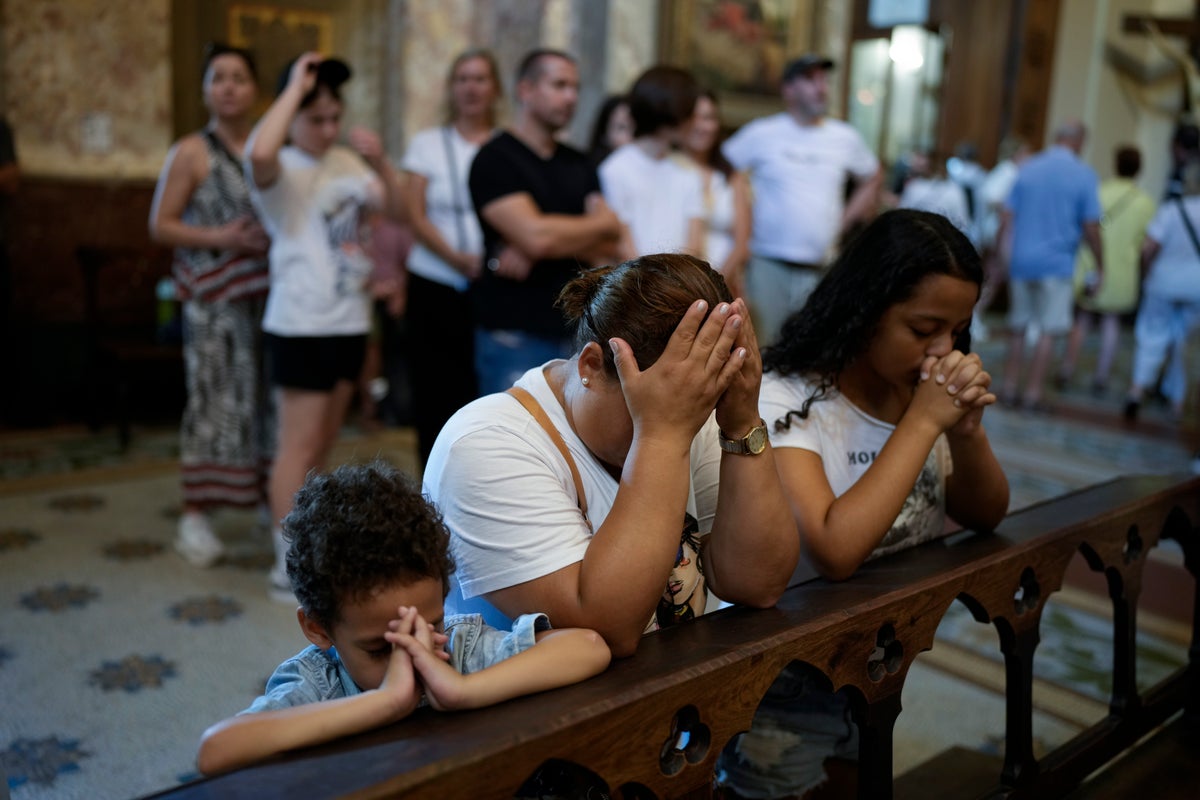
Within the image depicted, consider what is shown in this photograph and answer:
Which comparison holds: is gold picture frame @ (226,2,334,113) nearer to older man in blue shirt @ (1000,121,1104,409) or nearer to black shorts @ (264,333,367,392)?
black shorts @ (264,333,367,392)

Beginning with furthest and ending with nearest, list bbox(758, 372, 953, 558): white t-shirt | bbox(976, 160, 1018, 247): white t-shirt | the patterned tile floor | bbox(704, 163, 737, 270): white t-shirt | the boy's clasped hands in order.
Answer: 1. bbox(976, 160, 1018, 247): white t-shirt
2. bbox(704, 163, 737, 270): white t-shirt
3. the patterned tile floor
4. bbox(758, 372, 953, 558): white t-shirt
5. the boy's clasped hands

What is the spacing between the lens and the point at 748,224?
4379mm

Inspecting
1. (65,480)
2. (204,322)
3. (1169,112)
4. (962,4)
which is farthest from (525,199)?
(1169,112)

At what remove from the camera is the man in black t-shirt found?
3160 millimetres

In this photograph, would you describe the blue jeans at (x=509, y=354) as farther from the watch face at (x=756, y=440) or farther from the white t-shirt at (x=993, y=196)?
the white t-shirt at (x=993, y=196)

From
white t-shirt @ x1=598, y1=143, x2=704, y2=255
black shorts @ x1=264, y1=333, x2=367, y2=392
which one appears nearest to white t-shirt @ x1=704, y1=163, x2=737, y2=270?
white t-shirt @ x1=598, y1=143, x2=704, y2=255

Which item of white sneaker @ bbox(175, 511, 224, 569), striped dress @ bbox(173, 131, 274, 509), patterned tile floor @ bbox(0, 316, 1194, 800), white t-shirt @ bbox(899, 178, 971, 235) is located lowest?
patterned tile floor @ bbox(0, 316, 1194, 800)

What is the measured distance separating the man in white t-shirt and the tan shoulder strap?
380cm

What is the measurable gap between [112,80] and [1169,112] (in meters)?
13.2

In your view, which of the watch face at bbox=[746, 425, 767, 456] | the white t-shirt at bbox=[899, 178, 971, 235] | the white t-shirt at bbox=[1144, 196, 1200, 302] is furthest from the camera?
the white t-shirt at bbox=[899, 178, 971, 235]

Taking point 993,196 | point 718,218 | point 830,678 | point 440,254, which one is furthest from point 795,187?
point 993,196

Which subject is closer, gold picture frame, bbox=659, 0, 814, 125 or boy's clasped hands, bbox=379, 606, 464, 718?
boy's clasped hands, bbox=379, 606, 464, 718

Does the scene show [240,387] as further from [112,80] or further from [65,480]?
[112,80]

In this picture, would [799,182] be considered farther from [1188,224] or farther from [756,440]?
[756,440]
